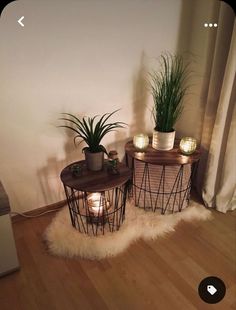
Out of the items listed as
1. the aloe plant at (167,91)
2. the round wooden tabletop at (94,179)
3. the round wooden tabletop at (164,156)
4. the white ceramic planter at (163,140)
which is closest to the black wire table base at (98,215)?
the round wooden tabletop at (94,179)

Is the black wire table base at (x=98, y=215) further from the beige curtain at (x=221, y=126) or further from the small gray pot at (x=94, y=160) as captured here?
the beige curtain at (x=221, y=126)

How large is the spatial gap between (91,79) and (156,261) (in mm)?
1095

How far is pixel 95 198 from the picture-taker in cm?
153

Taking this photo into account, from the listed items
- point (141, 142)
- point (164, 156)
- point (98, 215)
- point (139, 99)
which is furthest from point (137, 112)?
point (98, 215)

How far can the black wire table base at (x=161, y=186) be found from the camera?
5.19 ft

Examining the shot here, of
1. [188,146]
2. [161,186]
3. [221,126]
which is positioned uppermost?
[221,126]

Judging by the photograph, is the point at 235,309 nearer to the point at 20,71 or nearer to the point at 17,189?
the point at 17,189

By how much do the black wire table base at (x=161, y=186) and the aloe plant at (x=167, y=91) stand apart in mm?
254

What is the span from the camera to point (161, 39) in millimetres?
1642

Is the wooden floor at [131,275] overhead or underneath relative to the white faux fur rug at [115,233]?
underneath

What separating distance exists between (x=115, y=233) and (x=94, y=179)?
370 mm

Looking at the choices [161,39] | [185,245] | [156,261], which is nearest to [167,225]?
[185,245]

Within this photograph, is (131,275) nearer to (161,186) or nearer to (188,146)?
(161,186)

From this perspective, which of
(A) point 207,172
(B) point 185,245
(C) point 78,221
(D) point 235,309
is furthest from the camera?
(A) point 207,172
